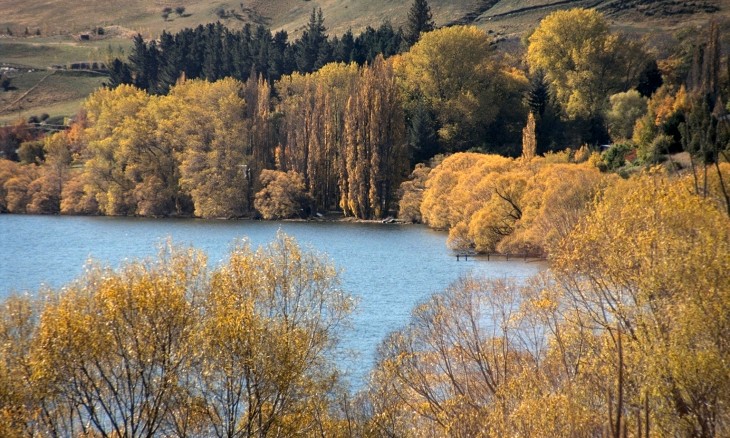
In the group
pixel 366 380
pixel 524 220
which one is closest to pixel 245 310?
pixel 366 380

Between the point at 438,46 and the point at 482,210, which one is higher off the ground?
the point at 438,46

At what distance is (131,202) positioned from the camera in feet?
390

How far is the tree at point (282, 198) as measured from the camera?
111188 millimetres

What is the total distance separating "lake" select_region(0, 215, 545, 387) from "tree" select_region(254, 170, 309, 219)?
217 inches

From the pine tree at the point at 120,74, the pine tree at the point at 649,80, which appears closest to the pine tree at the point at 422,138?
the pine tree at the point at 649,80

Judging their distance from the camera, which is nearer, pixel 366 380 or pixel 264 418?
pixel 264 418

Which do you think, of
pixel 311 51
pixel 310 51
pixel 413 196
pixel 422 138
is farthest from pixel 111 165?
pixel 311 51

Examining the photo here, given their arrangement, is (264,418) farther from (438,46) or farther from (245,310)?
(438,46)

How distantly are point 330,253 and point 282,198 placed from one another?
36.7 metres

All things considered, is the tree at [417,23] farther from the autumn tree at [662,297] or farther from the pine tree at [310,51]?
the autumn tree at [662,297]

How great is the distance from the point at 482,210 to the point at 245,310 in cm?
5078

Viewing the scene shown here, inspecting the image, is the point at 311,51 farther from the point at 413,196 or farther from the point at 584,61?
the point at 413,196

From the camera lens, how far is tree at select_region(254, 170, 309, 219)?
11119 cm

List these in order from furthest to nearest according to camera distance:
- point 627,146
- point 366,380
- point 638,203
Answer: point 627,146, point 366,380, point 638,203
